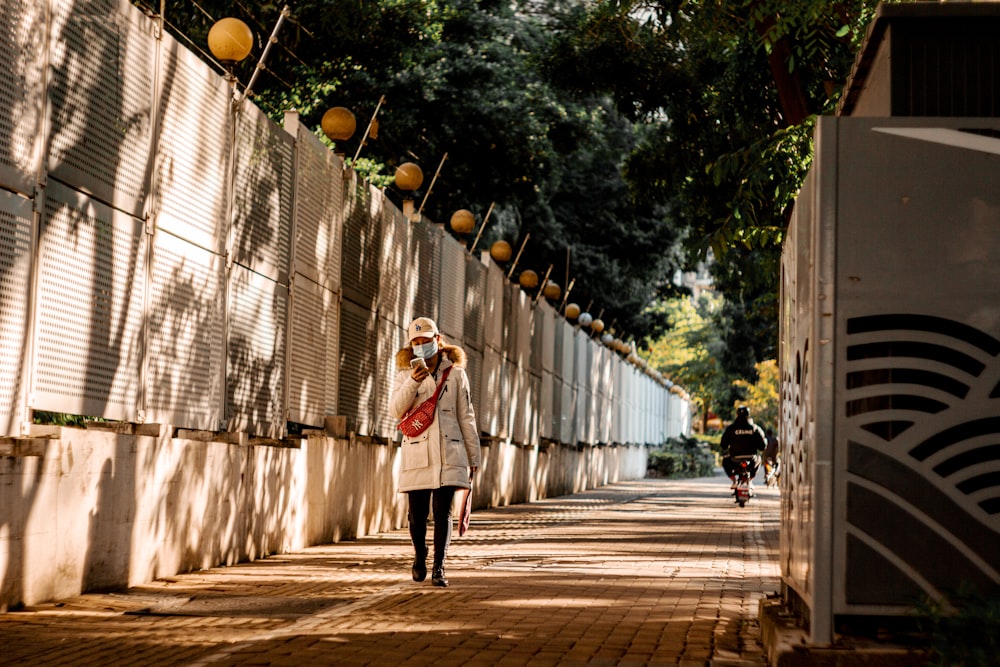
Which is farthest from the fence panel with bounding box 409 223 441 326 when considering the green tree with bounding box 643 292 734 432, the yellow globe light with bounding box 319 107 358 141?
the green tree with bounding box 643 292 734 432

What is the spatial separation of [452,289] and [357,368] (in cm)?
587

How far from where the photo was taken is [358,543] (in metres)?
16.3

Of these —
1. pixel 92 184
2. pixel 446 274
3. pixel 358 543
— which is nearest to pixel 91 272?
pixel 92 184

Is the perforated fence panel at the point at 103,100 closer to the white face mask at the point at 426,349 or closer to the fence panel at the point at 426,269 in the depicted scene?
the white face mask at the point at 426,349

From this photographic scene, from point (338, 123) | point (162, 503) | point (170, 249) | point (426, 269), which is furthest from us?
point (426, 269)

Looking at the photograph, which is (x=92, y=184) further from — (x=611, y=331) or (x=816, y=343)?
(x=611, y=331)

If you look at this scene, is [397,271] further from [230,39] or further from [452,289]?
[230,39]

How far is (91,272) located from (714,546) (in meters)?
9.09

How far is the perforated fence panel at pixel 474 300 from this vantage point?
2508cm

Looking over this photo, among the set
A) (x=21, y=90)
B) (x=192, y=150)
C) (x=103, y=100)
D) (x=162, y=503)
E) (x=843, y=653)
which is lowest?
(x=843, y=653)

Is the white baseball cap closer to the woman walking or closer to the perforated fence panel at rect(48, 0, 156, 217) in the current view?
the woman walking

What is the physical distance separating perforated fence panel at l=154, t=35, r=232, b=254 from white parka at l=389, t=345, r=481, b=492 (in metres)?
2.11

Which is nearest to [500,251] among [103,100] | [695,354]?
[103,100]

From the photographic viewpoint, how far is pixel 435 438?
1079 centimetres
